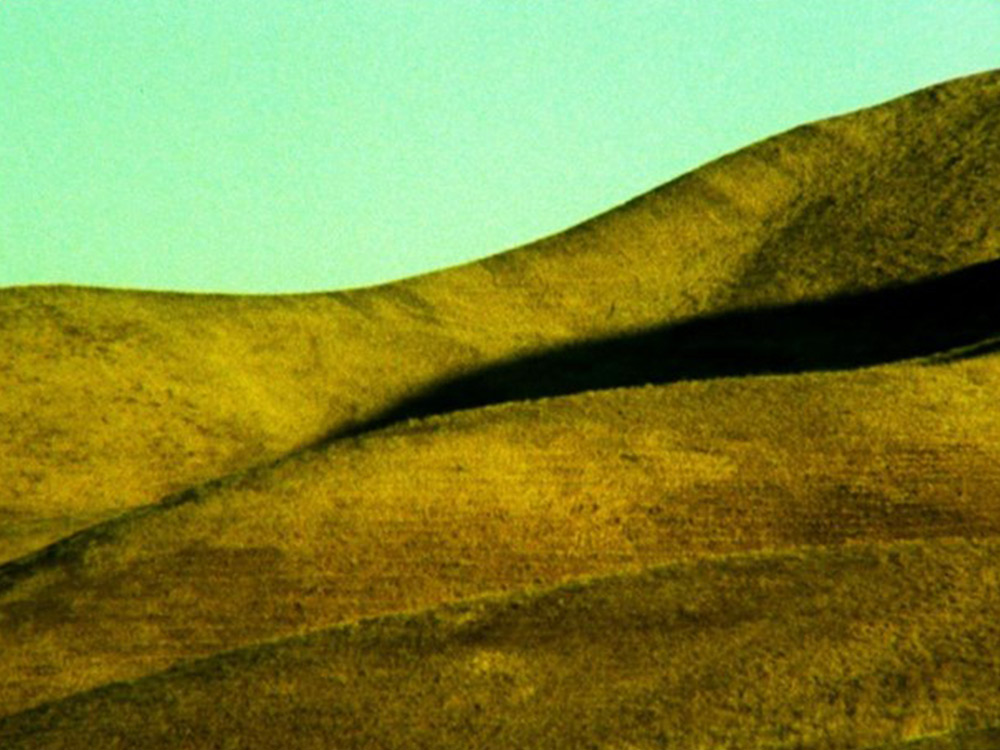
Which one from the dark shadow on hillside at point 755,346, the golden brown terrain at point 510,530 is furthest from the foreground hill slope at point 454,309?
the dark shadow on hillside at point 755,346

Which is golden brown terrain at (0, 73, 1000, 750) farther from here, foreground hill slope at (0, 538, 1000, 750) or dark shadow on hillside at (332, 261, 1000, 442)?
dark shadow on hillside at (332, 261, 1000, 442)

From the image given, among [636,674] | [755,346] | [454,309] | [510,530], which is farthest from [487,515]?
[454,309]

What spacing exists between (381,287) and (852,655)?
Answer: 65435 millimetres

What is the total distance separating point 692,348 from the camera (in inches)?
3007

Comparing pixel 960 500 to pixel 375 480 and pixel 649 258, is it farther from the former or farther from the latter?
pixel 649 258

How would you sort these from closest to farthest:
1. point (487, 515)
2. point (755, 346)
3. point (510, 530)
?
1. point (510, 530)
2. point (487, 515)
3. point (755, 346)

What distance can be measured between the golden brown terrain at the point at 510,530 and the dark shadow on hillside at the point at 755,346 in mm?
193

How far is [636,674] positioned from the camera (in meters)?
24.0

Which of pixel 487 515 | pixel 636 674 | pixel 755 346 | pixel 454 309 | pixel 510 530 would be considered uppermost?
pixel 636 674

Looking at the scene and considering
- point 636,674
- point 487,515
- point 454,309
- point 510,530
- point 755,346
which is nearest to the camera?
point 636,674

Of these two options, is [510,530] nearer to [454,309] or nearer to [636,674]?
[636,674]

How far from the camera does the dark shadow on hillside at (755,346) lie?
7056 centimetres

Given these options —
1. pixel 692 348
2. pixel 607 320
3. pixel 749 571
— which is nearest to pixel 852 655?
pixel 749 571

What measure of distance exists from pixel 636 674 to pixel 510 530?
38.1 ft
